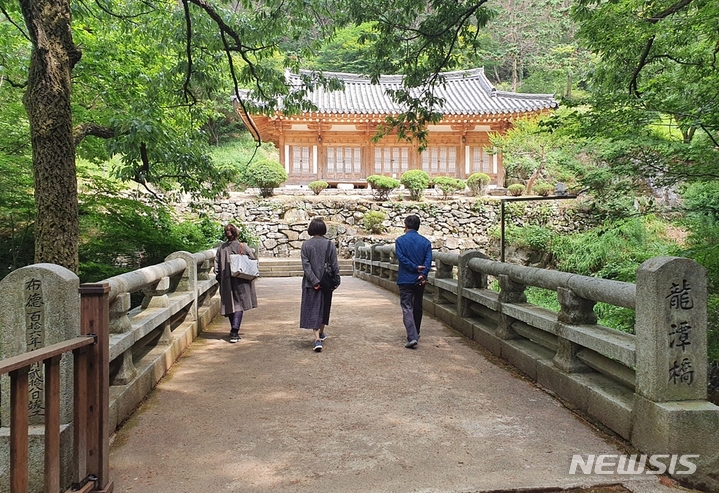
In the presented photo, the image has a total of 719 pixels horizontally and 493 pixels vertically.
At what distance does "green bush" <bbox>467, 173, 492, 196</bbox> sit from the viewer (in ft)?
76.7

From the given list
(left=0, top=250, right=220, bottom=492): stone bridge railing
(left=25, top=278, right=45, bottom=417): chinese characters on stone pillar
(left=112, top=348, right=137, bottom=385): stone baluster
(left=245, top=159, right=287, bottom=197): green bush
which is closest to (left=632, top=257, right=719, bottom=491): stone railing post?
(left=0, top=250, right=220, bottom=492): stone bridge railing

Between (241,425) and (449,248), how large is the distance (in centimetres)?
1849

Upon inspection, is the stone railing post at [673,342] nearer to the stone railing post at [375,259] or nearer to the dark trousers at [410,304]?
the dark trousers at [410,304]

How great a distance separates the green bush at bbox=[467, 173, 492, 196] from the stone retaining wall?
1014 millimetres

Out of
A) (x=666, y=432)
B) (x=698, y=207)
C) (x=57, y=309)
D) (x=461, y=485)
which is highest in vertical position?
(x=698, y=207)

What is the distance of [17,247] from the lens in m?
7.27

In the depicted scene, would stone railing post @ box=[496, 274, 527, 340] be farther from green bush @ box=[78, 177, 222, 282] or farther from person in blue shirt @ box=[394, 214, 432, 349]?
green bush @ box=[78, 177, 222, 282]

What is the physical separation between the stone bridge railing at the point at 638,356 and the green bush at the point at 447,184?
18.5m

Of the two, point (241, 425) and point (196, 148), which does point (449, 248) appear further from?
point (241, 425)

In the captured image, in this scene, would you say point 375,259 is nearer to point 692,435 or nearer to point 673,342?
point 673,342

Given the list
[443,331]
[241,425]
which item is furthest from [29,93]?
[443,331]

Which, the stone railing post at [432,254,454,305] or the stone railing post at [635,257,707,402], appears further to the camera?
the stone railing post at [432,254,454,305]
